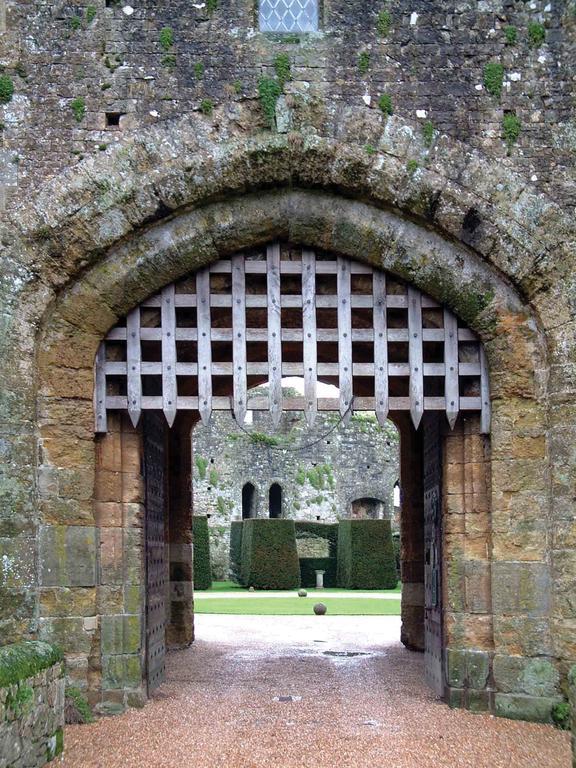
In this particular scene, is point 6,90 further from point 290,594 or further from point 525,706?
point 290,594

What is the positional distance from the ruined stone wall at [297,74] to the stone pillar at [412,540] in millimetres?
4197

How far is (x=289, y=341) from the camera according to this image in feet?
22.2

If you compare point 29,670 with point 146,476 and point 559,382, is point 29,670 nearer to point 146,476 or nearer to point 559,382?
point 146,476

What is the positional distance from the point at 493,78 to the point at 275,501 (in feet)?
64.7

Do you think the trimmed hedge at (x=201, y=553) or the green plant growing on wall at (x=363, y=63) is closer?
the green plant growing on wall at (x=363, y=63)

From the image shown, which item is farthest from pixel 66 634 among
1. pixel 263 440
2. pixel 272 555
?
pixel 263 440

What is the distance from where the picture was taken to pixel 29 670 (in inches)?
191

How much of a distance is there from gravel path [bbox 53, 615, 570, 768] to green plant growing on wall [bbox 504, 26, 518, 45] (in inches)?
182

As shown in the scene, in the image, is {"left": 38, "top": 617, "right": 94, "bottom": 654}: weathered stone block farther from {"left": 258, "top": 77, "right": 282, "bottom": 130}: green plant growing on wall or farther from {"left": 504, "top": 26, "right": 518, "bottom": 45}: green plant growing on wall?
{"left": 504, "top": 26, "right": 518, "bottom": 45}: green plant growing on wall

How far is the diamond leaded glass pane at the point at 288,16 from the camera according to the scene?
22.2 feet

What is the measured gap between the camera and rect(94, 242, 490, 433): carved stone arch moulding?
6.64 m

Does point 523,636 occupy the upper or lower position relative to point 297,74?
lower

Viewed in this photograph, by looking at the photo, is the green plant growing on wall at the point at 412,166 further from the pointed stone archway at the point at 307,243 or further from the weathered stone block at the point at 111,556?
the weathered stone block at the point at 111,556

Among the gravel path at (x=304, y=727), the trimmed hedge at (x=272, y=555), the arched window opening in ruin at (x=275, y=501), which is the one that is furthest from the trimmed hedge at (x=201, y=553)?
the gravel path at (x=304, y=727)
